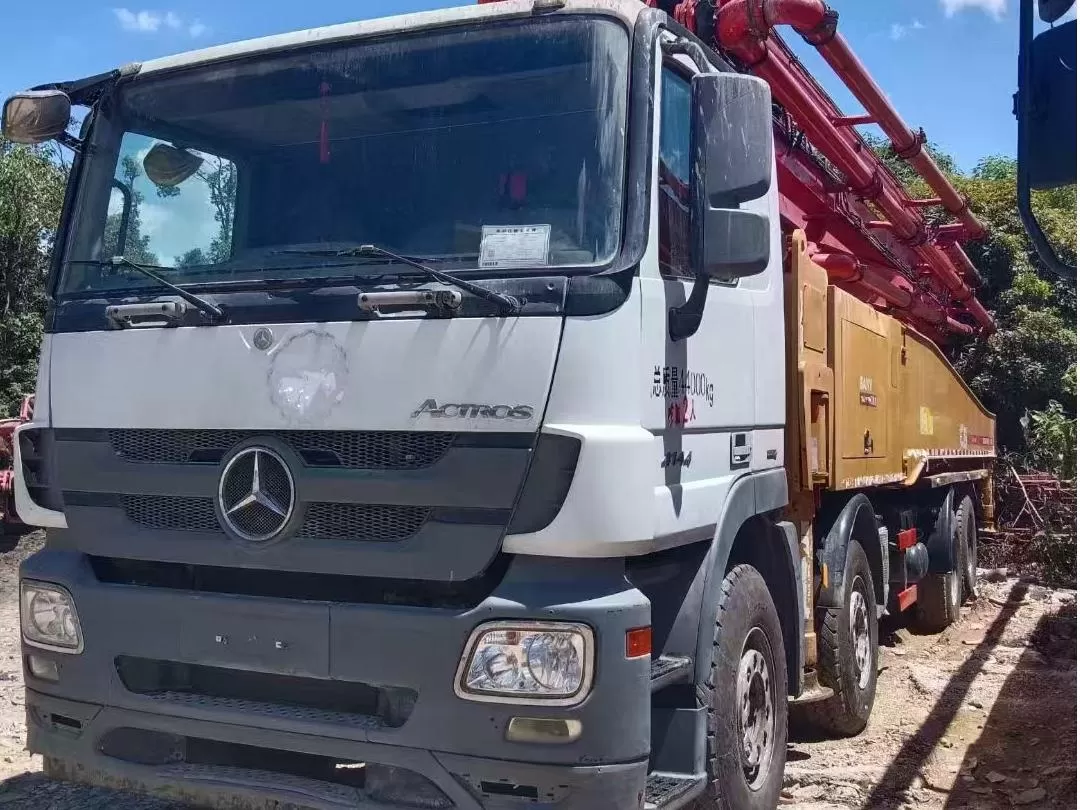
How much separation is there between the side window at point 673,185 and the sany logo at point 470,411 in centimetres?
66

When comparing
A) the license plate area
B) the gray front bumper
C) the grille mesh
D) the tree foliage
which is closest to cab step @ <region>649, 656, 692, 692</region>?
the gray front bumper

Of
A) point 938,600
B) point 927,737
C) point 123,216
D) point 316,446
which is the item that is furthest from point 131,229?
point 938,600

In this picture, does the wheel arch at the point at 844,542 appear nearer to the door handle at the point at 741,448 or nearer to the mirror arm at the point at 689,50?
the door handle at the point at 741,448

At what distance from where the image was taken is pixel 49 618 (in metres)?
3.34

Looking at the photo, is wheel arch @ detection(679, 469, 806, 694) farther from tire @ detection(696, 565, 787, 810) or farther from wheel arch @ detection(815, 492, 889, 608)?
wheel arch @ detection(815, 492, 889, 608)

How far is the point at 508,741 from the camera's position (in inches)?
109

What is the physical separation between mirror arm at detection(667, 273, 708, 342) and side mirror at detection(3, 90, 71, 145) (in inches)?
89.8

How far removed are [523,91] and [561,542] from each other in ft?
4.59

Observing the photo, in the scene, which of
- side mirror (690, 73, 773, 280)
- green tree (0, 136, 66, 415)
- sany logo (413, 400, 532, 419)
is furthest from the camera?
green tree (0, 136, 66, 415)

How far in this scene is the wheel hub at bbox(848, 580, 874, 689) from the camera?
535 cm

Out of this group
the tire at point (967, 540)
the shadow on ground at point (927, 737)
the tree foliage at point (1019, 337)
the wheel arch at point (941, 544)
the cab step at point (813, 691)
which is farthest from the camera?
the tree foliage at point (1019, 337)

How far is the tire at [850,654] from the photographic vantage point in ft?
16.1

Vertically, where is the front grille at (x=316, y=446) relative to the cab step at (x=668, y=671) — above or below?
above

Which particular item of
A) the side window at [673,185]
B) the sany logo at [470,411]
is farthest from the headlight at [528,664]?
the side window at [673,185]
